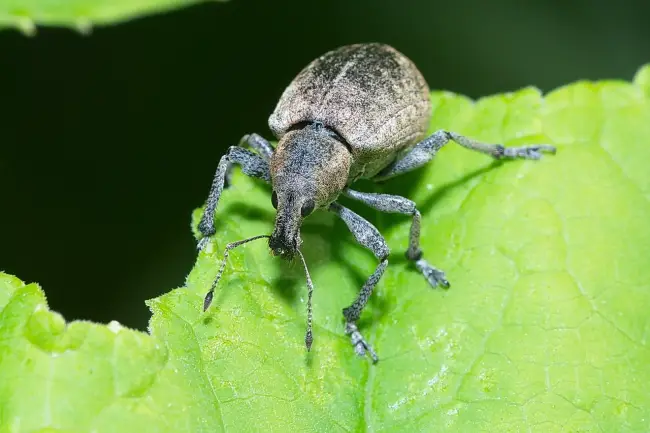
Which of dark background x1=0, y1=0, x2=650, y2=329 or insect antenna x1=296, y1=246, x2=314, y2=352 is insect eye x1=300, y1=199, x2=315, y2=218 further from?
dark background x1=0, y1=0, x2=650, y2=329

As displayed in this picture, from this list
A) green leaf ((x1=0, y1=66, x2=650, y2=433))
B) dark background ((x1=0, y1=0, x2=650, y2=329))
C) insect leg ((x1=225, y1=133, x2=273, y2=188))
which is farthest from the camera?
dark background ((x1=0, y1=0, x2=650, y2=329))

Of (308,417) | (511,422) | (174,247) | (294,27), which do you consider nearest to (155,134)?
(174,247)

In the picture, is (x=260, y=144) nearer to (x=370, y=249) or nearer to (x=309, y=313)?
(x=370, y=249)

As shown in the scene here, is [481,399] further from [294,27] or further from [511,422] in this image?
[294,27]

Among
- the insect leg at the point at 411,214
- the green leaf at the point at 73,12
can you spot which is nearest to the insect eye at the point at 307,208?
the insect leg at the point at 411,214

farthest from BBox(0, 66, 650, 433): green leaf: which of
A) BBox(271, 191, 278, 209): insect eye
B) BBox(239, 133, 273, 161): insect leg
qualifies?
BBox(239, 133, 273, 161): insect leg

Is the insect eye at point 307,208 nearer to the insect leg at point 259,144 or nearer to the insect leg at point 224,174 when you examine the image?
the insect leg at point 224,174

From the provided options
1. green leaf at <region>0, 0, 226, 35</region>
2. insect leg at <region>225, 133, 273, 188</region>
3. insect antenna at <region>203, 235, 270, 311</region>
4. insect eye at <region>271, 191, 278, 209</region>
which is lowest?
insect antenna at <region>203, 235, 270, 311</region>
